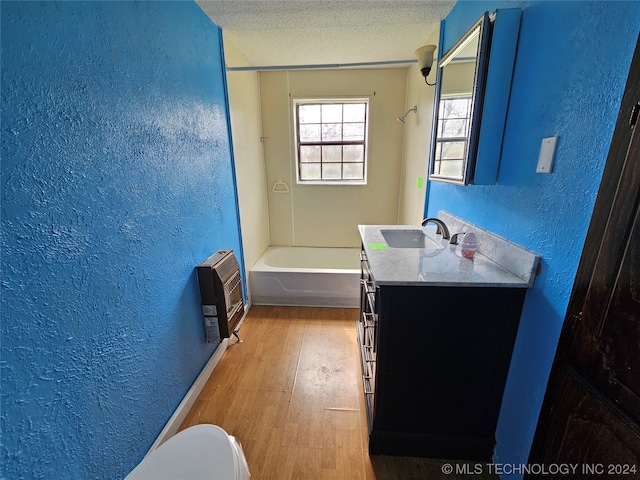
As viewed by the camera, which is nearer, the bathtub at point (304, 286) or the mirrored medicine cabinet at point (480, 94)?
the mirrored medicine cabinet at point (480, 94)

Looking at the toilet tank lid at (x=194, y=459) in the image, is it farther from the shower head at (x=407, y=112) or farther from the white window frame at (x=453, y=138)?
the shower head at (x=407, y=112)

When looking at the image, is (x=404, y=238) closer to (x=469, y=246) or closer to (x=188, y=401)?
(x=469, y=246)

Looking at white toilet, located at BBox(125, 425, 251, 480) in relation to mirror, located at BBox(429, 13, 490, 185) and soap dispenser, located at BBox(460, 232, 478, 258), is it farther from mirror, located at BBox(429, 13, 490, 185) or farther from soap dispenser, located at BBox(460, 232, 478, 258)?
mirror, located at BBox(429, 13, 490, 185)

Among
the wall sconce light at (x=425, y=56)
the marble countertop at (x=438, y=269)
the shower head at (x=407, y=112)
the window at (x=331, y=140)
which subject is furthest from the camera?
the window at (x=331, y=140)

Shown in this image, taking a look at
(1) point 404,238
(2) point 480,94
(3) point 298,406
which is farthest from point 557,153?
(3) point 298,406

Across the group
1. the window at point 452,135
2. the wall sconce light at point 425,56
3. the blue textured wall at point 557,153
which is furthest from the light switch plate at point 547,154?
the wall sconce light at point 425,56

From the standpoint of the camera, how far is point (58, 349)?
80 cm

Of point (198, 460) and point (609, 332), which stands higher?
point (609, 332)

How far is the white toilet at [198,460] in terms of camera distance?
0.80m

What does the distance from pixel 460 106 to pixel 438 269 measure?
93cm

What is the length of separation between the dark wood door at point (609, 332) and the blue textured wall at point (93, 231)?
153cm

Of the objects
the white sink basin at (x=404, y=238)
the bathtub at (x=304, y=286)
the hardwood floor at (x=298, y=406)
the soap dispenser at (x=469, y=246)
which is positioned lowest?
the hardwood floor at (x=298, y=406)

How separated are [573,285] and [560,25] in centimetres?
88

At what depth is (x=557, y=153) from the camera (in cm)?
92
